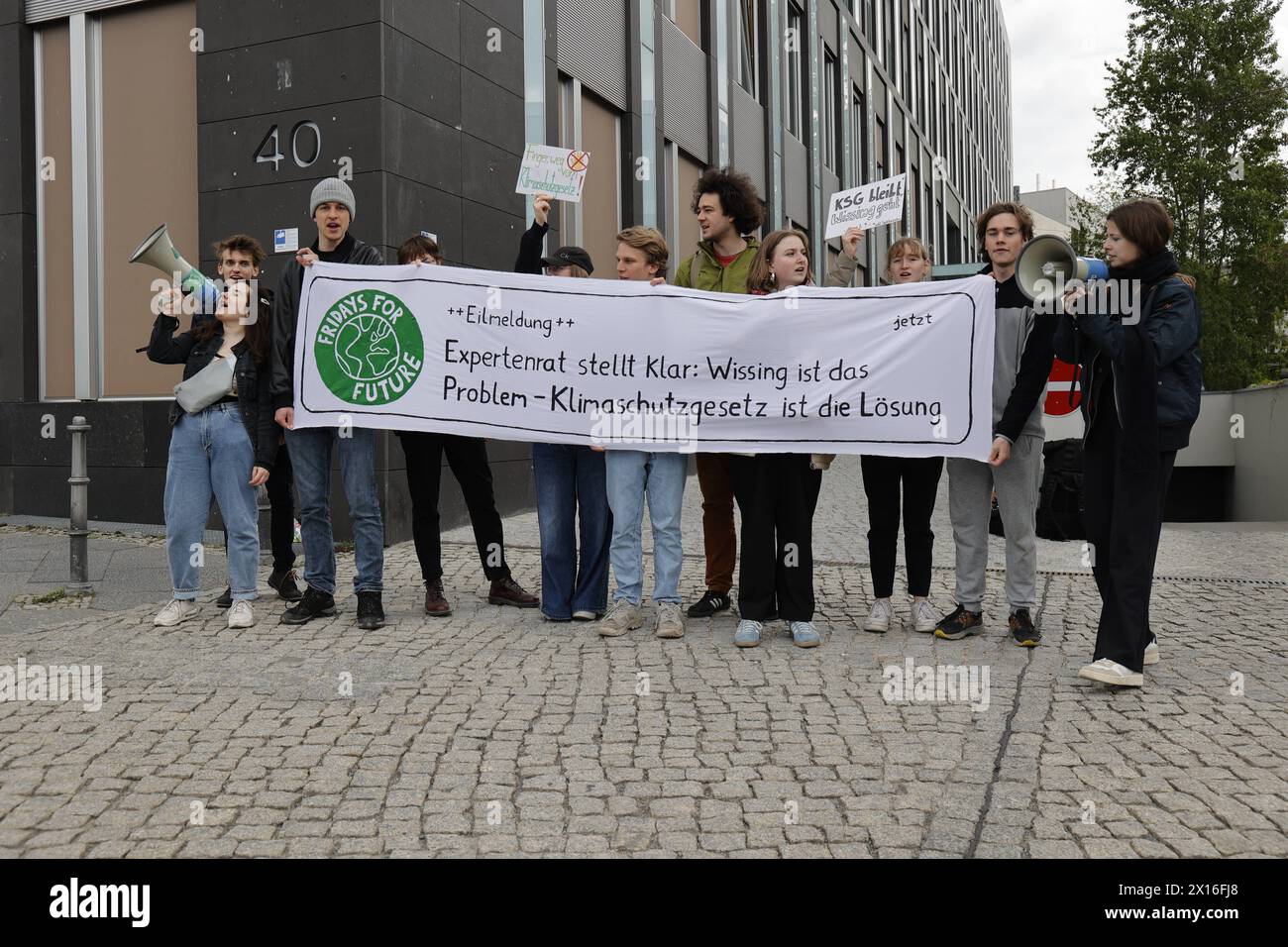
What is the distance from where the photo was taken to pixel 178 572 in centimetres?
602

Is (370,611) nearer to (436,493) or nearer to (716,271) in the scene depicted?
(436,493)

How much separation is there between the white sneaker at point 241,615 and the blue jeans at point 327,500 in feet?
1.13

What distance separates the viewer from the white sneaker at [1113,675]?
15.2 ft

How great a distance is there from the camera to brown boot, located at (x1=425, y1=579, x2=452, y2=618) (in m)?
6.24

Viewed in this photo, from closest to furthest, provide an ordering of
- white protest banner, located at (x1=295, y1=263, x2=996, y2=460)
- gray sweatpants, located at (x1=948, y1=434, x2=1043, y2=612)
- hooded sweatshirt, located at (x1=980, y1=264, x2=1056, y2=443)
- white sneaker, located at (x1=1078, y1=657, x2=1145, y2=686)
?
white sneaker, located at (x1=1078, y1=657, x2=1145, y2=686), hooded sweatshirt, located at (x1=980, y1=264, x2=1056, y2=443), gray sweatpants, located at (x1=948, y1=434, x2=1043, y2=612), white protest banner, located at (x1=295, y1=263, x2=996, y2=460)

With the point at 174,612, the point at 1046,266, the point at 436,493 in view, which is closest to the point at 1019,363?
the point at 1046,266

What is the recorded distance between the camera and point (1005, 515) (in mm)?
5613

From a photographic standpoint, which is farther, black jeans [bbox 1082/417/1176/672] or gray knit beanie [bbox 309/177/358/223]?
gray knit beanie [bbox 309/177/358/223]

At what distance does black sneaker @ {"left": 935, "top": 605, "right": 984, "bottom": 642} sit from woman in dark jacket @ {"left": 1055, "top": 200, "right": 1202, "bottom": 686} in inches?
35.7

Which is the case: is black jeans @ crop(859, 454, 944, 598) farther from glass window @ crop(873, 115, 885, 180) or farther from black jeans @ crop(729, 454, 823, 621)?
glass window @ crop(873, 115, 885, 180)

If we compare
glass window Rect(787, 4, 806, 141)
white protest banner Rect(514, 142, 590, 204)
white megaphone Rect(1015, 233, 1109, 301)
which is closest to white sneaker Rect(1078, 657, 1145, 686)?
white megaphone Rect(1015, 233, 1109, 301)

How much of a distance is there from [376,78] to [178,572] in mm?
4663

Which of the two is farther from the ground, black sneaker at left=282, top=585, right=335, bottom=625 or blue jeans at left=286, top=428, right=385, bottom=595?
blue jeans at left=286, top=428, right=385, bottom=595

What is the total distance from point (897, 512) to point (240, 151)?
21.4ft
